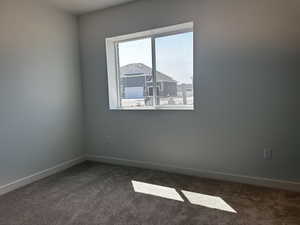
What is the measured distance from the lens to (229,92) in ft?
8.87

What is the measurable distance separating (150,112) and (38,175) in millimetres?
1828

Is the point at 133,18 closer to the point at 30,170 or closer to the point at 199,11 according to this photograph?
the point at 199,11

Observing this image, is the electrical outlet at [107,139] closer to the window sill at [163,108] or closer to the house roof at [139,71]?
the window sill at [163,108]

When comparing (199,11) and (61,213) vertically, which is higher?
(199,11)

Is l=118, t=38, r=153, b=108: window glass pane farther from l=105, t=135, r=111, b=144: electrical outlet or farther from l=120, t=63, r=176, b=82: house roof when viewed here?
l=105, t=135, r=111, b=144: electrical outlet

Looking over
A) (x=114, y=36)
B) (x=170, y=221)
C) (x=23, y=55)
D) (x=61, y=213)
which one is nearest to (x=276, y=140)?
(x=170, y=221)

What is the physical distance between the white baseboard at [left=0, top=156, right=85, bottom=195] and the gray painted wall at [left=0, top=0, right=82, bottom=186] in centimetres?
6

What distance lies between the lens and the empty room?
2.32m

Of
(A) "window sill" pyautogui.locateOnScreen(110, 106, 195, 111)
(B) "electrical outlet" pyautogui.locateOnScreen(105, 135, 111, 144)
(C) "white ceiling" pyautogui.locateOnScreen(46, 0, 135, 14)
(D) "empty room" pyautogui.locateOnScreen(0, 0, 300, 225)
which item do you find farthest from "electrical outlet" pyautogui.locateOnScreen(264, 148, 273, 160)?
(C) "white ceiling" pyautogui.locateOnScreen(46, 0, 135, 14)

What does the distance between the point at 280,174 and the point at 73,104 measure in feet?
10.4

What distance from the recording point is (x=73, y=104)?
144 inches

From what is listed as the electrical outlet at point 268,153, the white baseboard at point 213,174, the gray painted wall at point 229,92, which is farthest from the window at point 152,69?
the electrical outlet at point 268,153

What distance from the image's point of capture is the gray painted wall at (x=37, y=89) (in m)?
2.66

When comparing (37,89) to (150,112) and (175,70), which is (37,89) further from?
(175,70)
